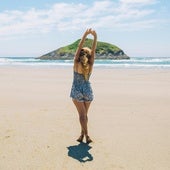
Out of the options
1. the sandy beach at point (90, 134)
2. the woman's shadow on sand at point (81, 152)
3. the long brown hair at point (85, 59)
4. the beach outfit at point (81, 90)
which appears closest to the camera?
the sandy beach at point (90, 134)

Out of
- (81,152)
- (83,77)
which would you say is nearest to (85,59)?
(83,77)

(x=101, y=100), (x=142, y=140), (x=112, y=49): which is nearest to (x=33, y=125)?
(x=142, y=140)

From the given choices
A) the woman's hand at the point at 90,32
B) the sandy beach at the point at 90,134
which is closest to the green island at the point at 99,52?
the sandy beach at the point at 90,134

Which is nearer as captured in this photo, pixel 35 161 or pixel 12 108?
pixel 35 161

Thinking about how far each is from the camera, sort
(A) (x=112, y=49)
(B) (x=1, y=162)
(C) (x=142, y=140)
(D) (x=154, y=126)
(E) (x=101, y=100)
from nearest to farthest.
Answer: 1. (B) (x=1, y=162)
2. (C) (x=142, y=140)
3. (D) (x=154, y=126)
4. (E) (x=101, y=100)
5. (A) (x=112, y=49)

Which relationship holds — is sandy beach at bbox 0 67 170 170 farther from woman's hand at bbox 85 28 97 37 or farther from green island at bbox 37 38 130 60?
green island at bbox 37 38 130 60

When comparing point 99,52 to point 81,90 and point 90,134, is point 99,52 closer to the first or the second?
point 90,134

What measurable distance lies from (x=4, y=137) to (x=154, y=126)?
10.6 feet

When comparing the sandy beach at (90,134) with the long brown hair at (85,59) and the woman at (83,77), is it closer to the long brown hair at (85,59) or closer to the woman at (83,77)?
the woman at (83,77)

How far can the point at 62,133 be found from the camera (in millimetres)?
7645

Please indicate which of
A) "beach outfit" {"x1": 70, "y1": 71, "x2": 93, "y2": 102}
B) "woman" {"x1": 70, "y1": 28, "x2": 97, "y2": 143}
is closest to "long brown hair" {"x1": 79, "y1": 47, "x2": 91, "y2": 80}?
"woman" {"x1": 70, "y1": 28, "x2": 97, "y2": 143}

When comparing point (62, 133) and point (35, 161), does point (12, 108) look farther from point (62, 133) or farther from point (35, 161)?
point (35, 161)

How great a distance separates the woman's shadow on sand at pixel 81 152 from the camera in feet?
19.8

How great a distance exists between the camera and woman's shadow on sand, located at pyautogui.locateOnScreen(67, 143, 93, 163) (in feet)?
19.8
